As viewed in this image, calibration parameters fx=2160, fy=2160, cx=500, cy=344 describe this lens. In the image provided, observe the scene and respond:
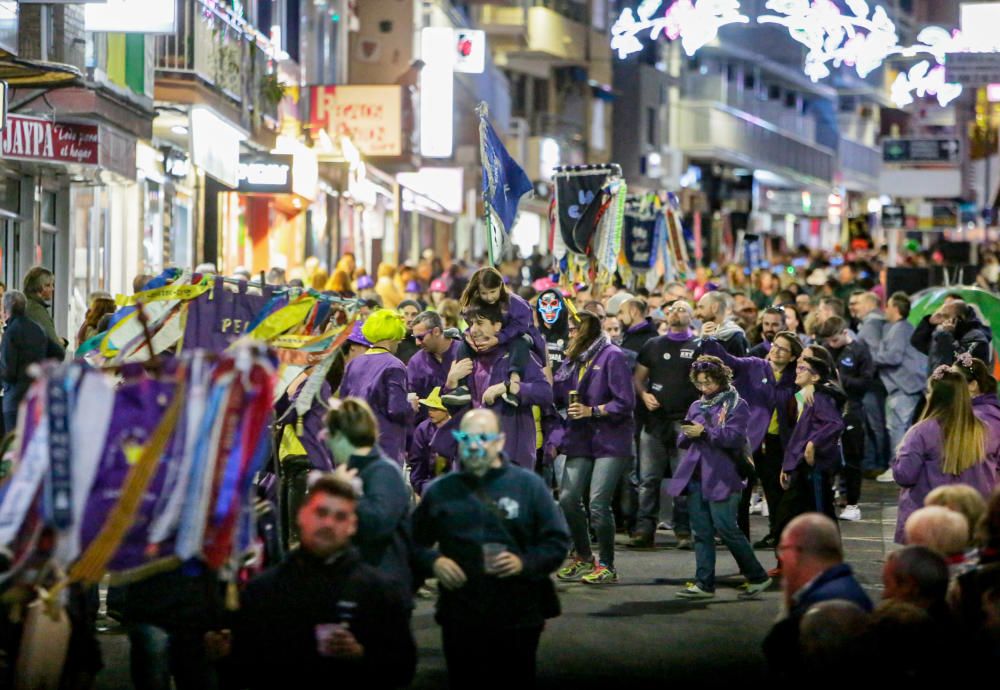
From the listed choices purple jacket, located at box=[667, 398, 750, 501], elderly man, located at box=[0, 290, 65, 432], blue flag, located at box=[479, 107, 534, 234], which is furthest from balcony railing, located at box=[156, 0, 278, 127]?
purple jacket, located at box=[667, 398, 750, 501]

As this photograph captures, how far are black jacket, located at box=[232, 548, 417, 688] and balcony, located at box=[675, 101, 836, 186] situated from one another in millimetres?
67524

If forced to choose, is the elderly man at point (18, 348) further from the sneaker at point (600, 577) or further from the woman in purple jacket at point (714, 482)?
the woman in purple jacket at point (714, 482)

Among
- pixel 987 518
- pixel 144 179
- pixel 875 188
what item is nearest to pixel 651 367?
pixel 987 518

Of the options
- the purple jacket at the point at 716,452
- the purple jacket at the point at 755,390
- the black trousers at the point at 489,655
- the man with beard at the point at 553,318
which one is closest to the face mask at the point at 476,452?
the black trousers at the point at 489,655

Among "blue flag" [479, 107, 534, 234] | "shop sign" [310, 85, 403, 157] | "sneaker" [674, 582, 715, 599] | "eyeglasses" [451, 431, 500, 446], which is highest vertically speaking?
"shop sign" [310, 85, 403, 157]

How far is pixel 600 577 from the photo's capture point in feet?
46.9

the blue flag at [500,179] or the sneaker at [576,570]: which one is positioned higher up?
the blue flag at [500,179]

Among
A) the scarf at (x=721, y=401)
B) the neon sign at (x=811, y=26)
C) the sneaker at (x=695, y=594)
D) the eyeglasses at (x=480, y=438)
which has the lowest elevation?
the sneaker at (x=695, y=594)

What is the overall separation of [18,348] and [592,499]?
210 inches

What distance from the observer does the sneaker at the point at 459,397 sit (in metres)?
13.6

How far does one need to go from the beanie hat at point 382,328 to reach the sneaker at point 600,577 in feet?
6.85

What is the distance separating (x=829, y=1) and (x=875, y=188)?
287ft

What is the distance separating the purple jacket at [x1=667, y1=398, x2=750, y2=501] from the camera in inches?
546

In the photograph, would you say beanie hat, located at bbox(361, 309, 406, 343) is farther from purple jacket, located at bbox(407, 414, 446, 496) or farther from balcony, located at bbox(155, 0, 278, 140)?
balcony, located at bbox(155, 0, 278, 140)
